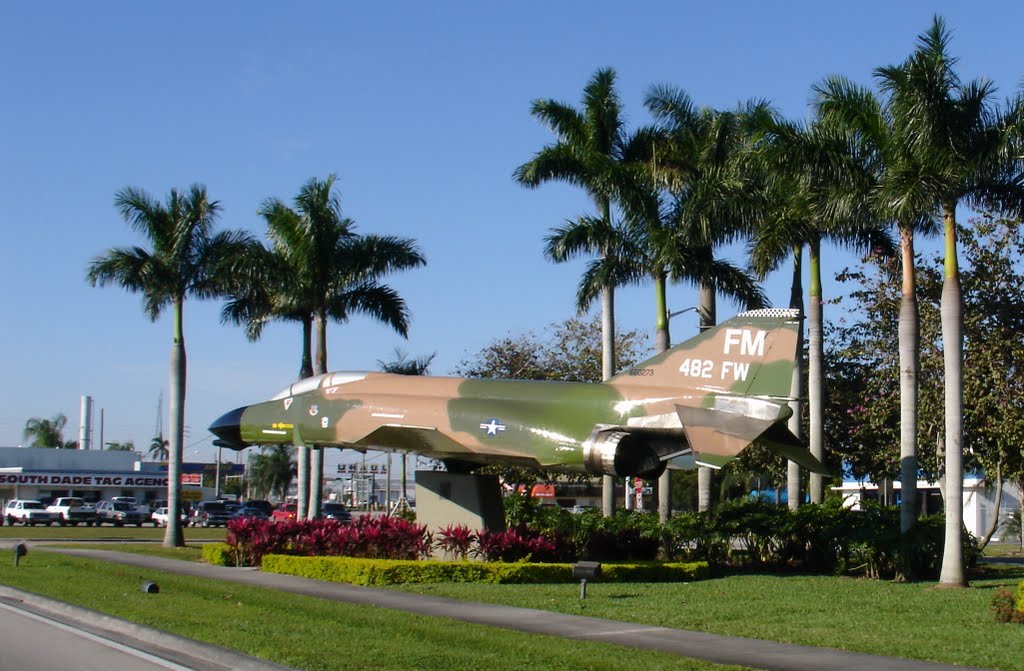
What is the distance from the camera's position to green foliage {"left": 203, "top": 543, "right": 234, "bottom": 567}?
27.2m

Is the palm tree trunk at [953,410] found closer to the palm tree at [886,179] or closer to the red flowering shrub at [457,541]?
the palm tree at [886,179]

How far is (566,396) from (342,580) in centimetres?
610

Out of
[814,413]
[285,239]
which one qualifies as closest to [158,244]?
[285,239]

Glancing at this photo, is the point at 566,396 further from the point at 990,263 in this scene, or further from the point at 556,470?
the point at 990,263

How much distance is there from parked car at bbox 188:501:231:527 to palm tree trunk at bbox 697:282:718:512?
1640 inches

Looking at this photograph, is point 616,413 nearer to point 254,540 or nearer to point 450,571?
point 450,571

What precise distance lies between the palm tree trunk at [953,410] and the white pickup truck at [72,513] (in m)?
53.2

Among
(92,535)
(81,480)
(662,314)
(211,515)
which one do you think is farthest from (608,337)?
(81,480)

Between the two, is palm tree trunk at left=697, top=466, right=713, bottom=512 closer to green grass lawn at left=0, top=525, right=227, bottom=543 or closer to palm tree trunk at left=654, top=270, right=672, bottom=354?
palm tree trunk at left=654, top=270, right=672, bottom=354

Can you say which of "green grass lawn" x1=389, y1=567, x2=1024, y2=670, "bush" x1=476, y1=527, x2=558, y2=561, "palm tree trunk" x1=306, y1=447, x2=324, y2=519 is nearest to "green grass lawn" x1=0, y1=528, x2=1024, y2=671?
"green grass lawn" x1=389, y1=567, x2=1024, y2=670

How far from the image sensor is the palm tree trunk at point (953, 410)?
21.7 meters

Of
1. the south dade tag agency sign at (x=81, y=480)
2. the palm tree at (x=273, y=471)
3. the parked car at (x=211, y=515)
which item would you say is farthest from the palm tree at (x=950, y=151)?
the palm tree at (x=273, y=471)

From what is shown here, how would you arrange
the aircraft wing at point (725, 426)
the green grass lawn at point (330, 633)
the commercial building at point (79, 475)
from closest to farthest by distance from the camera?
the green grass lawn at point (330, 633), the aircraft wing at point (725, 426), the commercial building at point (79, 475)

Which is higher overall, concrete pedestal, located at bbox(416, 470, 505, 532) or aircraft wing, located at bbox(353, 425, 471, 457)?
aircraft wing, located at bbox(353, 425, 471, 457)
